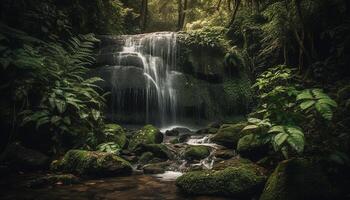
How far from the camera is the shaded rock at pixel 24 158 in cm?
579

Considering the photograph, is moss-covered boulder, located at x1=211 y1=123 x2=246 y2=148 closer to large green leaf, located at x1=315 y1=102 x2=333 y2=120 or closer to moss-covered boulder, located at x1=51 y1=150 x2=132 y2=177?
moss-covered boulder, located at x1=51 y1=150 x2=132 y2=177

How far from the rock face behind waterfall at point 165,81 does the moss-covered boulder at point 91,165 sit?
5.52 m

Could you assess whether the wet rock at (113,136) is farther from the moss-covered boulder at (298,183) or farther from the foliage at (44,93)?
the moss-covered boulder at (298,183)

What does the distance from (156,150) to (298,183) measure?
3632mm

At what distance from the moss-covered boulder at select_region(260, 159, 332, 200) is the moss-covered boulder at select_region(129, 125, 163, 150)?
3904mm

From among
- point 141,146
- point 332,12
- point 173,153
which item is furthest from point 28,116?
point 332,12

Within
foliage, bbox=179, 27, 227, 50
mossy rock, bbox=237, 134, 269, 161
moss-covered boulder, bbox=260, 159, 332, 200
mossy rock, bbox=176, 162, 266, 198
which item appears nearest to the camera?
moss-covered boulder, bbox=260, 159, 332, 200

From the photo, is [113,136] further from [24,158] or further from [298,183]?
[298,183]

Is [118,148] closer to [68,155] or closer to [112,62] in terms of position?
[68,155]

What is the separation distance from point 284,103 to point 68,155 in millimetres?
3871

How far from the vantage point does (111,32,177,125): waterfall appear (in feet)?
38.3

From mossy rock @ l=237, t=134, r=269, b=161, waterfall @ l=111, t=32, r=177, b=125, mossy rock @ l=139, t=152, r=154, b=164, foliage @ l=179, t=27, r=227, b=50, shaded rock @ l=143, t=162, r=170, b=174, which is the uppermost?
foliage @ l=179, t=27, r=227, b=50

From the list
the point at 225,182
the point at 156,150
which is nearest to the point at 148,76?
the point at 156,150

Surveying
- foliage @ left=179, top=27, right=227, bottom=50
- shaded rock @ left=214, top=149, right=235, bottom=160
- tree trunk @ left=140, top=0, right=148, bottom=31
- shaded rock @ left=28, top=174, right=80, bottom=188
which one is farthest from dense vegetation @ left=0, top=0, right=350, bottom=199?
tree trunk @ left=140, top=0, right=148, bottom=31
